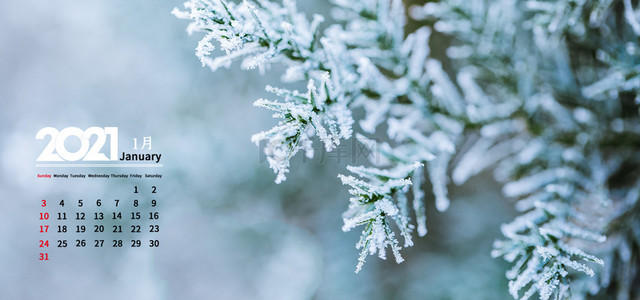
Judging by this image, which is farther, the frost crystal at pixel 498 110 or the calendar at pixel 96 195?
the calendar at pixel 96 195

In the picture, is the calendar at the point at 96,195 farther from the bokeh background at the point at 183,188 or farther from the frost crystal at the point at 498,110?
the frost crystal at the point at 498,110

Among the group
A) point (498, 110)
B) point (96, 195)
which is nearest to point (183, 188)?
point (96, 195)

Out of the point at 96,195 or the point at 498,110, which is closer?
the point at 498,110

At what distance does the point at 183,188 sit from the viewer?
1.53 feet

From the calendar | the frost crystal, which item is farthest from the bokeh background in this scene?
the frost crystal

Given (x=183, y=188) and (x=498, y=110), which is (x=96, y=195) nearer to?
(x=183, y=188)

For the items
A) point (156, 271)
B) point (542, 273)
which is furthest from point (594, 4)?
point (156, 271)

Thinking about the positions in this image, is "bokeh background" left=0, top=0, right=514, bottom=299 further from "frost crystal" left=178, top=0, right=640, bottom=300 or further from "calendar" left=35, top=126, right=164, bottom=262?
"frost crystal" left=178, top=0, right=640, bottom=300

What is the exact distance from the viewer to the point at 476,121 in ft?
0.96

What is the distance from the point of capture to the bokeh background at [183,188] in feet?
1.47

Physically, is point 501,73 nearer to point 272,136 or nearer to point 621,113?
point 621,113

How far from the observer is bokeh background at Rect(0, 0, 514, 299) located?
45 centimetres

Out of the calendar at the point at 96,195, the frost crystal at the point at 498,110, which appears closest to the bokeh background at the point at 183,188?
the calendar at the point at 96,195

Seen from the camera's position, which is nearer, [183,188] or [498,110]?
[498,110]
